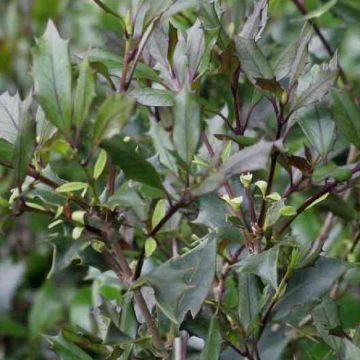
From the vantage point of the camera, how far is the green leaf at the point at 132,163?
618 mm

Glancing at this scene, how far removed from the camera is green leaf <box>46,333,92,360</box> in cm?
75

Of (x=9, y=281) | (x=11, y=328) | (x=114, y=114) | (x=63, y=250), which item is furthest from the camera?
(x=9, y=281)

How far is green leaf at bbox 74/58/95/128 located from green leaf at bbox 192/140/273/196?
0.09m

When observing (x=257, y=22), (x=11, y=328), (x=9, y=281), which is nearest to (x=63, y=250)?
(x=257, y=22)

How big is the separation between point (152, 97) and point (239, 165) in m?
0.18

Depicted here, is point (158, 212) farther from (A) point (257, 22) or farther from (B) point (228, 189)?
(A) point (257, 22)

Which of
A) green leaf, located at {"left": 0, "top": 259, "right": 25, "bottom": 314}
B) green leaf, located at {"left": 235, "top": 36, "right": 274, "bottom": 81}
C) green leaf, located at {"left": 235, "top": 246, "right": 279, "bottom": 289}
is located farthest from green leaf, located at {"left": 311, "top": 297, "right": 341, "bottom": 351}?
green leaf, located at {"left": 0, "top": 259, "right": 25, "bottom": 314}

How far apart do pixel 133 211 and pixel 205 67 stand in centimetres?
17

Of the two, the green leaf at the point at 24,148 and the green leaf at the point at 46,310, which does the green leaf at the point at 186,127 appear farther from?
the green leaf at the point at 46,310

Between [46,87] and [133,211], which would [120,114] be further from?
[133,211]

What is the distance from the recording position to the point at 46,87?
0.59m

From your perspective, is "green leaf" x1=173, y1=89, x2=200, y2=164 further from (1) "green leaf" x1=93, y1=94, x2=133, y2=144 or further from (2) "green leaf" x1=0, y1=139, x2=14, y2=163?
(2) "green leaf" x1=0, y1=139, x2=14, y2=163

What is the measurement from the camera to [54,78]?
60 cm

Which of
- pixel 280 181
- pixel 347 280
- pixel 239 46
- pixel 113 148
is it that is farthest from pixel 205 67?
pixel 280 181
